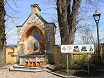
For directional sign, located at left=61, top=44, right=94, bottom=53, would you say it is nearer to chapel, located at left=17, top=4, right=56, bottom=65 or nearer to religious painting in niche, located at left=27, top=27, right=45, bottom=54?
chapel, located at left=17, top=4, right=56, bottom=65

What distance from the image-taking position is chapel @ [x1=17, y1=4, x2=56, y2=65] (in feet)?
85.4

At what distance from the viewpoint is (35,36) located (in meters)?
27.2

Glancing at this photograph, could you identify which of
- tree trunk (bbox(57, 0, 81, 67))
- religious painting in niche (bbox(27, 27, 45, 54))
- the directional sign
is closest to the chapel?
religious painting in niche (bbox(27, 27, 45, 54))

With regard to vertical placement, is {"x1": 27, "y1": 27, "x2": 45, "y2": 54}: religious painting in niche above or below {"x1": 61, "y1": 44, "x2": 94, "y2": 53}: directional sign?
above

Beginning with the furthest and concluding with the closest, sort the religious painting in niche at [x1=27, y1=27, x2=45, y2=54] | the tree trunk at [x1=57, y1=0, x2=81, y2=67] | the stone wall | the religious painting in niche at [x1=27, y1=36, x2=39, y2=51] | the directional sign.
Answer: the religious painting in niche at [x1=27, y1=36, x2=39, y2=51] → the religious painting in niche at [x1=27, y1=27, x2=45, y2=54] → the stone wall → the tree trunk at [x1=57, y1=0, x2=81, y2=67] → the directional sign

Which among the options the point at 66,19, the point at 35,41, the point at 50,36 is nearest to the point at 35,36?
the point at 35,41

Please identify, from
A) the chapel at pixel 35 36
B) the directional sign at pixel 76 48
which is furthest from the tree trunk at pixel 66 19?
the chapel at pixel 35 36

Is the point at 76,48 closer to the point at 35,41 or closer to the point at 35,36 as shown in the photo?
the point at 35,41

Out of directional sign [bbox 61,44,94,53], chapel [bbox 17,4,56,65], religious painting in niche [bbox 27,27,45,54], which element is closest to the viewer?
directional sign [bbox 61,44,94,53]

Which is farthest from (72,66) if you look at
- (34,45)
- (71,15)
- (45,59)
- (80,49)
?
(34,45)

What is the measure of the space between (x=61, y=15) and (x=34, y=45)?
Answer: 32.5 feet

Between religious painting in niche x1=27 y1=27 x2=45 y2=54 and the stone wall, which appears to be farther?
religious painting in niche x1=27 y1=27 x2=45 y2=54

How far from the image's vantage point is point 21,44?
2695 cm

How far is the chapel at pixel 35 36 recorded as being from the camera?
26.0 metres
